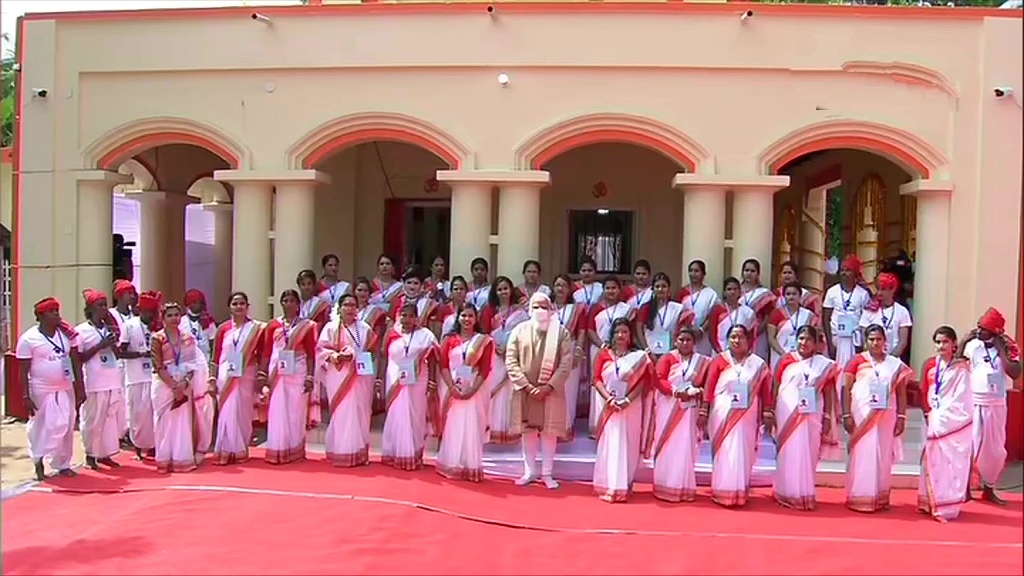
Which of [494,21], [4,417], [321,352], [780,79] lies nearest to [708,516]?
[321,352]

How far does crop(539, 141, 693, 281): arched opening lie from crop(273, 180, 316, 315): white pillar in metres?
3.59

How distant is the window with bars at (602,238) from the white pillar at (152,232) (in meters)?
5.77

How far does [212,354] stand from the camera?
876 centimetres

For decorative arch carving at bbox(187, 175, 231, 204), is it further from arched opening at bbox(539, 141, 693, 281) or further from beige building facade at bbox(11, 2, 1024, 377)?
arched opening at bbox(539, 141, 693, 281)

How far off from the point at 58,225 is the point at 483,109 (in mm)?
4885

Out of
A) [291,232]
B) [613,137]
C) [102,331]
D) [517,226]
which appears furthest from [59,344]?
[613,137]

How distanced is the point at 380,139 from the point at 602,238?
394cm

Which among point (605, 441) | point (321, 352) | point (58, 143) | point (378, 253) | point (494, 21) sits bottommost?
point (605, 441)

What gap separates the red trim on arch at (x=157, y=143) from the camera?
1002cm

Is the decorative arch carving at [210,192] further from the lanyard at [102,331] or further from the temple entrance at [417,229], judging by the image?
the lanyard at [102,331]

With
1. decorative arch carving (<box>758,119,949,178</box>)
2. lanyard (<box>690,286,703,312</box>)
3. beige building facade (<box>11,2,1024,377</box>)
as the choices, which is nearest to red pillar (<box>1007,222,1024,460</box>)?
beige building facade (<box>11,2,1024,377</box>)

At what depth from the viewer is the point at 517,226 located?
956 centimetres

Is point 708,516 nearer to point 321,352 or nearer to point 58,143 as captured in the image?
point 321,352

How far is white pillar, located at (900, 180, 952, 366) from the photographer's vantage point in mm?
9141
